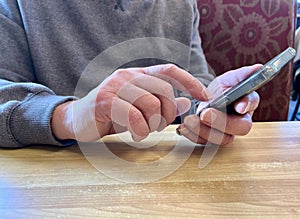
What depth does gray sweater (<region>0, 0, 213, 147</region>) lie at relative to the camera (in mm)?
744

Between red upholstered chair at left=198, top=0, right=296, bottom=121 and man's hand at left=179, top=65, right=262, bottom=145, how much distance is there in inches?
19.5

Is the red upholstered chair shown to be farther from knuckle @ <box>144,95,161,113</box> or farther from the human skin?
knuckle @ <box>144,95,161,113</box>

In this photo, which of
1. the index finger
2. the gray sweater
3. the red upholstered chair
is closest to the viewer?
the index finger

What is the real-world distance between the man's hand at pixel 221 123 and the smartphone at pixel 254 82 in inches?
0.5

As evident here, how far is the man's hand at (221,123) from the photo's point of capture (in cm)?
50

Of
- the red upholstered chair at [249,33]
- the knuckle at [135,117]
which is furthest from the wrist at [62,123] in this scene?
the red upholstered chair at [249,33]

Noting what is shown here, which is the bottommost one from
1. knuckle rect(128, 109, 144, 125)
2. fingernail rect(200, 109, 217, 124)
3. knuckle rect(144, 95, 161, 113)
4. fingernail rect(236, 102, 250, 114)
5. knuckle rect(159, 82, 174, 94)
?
fingernail rect(200, 109, 217, 124)

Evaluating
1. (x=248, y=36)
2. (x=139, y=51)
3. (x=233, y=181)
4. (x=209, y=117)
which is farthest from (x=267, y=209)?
(x=248, y=36)

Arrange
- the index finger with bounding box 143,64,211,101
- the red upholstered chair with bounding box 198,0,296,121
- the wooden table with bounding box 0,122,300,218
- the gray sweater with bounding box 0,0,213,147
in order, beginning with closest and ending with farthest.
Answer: the wooden table with bounding box 0,122,300,218 < the index finger with bounding box 143,64,211,101 < the gray sweater with bounding box 0,0,213,147 < the red upholstered chair with bounding box 198,0,296,121

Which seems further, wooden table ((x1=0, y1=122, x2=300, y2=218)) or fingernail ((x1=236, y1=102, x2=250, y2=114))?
fingernail ((x1=236, y1=102, x2=250, y2=114))

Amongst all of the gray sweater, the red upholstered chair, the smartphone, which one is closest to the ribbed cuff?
the gray sweater

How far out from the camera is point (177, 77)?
19.0 inches

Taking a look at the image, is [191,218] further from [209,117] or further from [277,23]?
[277,23]

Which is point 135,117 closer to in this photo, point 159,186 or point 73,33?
point 159,186
